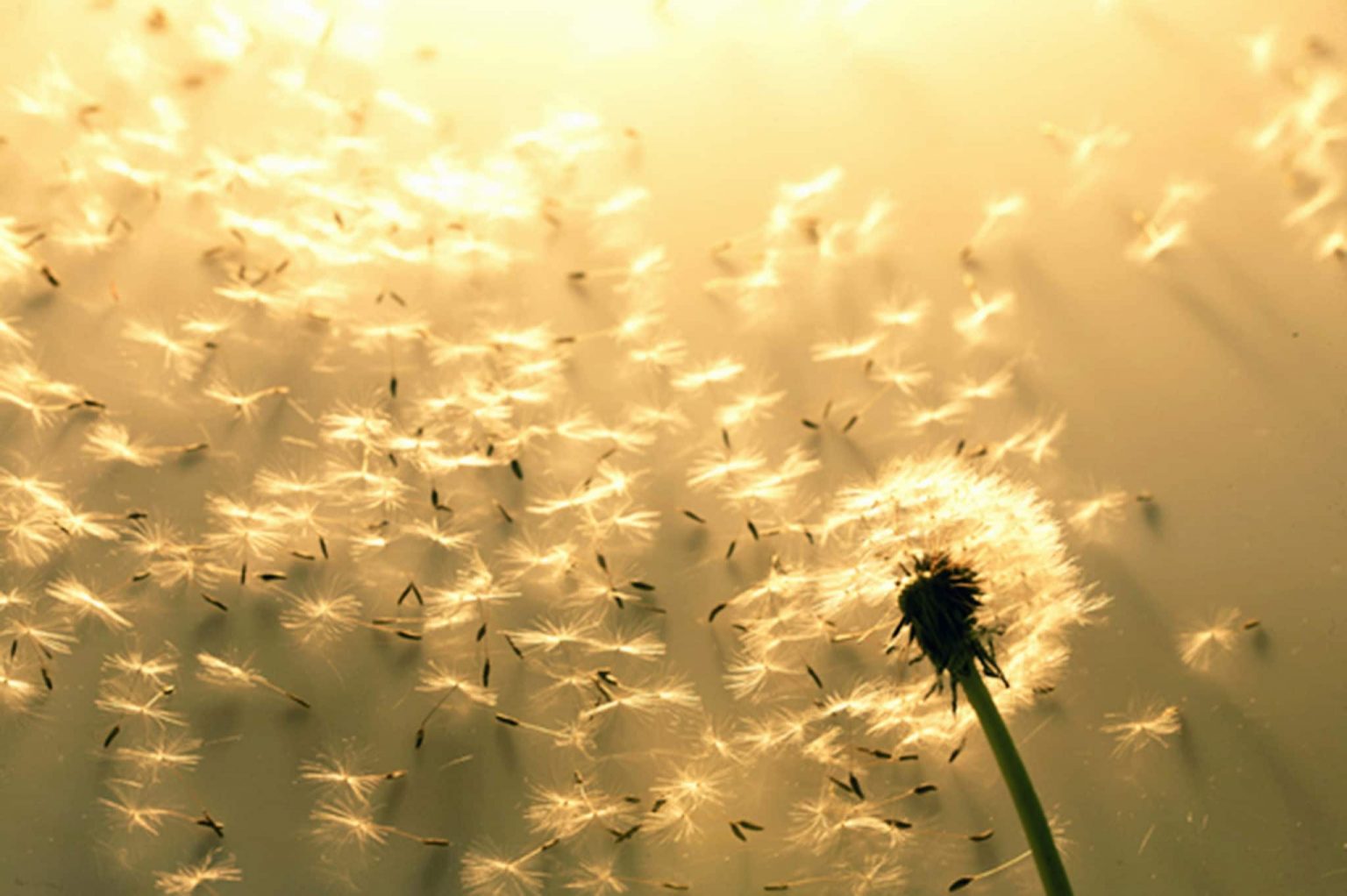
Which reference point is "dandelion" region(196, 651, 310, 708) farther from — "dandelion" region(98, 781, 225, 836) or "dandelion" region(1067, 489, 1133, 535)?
"dandelion" region(1067, 489, 1133, 535)

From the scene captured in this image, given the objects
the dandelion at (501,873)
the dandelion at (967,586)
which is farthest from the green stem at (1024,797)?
the dandelion at (501,873)

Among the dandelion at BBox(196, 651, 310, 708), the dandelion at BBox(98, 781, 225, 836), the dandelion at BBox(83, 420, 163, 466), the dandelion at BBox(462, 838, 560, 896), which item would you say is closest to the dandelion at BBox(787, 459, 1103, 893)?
the dandelion at BBox(462, 838, 560, 896)

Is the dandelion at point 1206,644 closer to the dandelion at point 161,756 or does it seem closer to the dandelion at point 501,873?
the dandelion at point 501,873

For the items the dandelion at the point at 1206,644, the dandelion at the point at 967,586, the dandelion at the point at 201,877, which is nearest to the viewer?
the dandelion at the point at 967,586

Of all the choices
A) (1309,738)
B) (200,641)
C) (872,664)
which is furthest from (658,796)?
(1309,738)

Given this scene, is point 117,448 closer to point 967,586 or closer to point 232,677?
point 232,677

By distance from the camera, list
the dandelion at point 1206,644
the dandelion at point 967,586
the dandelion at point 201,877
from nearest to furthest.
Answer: the dandelion at point 967,586 → the dandelion at point 201,877 → the dandelion at point 1206,644

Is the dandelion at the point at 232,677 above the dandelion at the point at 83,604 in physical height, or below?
below
